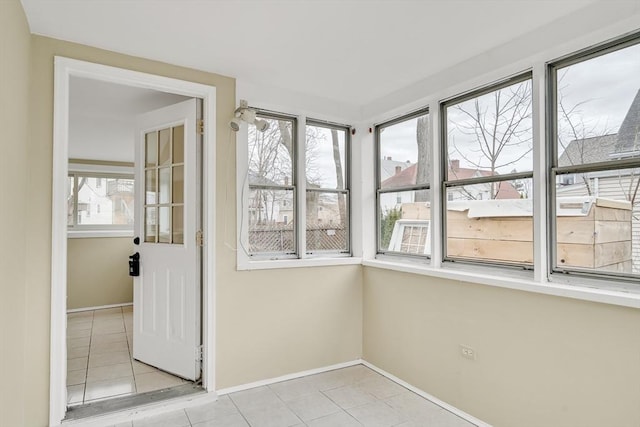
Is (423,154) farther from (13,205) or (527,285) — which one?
(13,205)

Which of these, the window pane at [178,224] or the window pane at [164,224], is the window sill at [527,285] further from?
the window pane at [164,224]

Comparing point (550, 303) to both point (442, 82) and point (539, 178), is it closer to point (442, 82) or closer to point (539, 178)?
point (539, 178)

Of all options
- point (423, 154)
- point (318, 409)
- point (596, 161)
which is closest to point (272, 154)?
point (423, 154)

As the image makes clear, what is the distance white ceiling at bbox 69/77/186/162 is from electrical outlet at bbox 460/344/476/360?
121 inches

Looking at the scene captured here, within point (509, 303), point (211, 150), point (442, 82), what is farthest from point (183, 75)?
point (509, 303)

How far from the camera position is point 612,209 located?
197 centimetres

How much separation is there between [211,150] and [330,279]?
151cm

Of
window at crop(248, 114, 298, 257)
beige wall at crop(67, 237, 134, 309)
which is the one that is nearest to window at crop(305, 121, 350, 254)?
window at crop(248, 114, 298, 257)

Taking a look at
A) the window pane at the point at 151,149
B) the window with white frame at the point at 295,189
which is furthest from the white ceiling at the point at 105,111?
the window with white frame at the point at 295,189

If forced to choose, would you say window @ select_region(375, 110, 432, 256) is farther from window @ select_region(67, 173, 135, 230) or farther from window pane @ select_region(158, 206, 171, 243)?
window @ select_region(67, 173, 135, 230)

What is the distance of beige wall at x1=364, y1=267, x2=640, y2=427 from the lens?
1.83m

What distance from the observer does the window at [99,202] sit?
5.70 meters

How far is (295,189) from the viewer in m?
3.35

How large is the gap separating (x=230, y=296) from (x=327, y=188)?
1.34 meters
